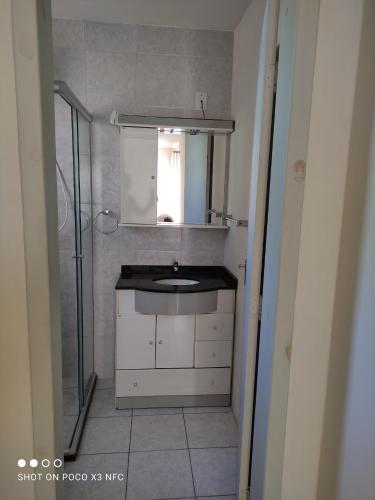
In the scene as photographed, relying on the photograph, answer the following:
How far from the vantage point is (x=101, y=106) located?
260 cm

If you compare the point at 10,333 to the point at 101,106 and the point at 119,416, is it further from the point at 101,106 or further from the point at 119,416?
the point at 101,106

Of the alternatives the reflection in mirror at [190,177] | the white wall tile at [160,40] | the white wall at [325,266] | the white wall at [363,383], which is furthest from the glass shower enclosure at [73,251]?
the white wall at [363,383]

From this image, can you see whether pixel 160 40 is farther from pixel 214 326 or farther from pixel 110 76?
pixel 214 326

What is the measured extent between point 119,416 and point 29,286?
169 centimetres

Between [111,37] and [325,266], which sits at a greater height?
[111,37]

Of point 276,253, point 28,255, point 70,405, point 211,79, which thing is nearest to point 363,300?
point 276,253

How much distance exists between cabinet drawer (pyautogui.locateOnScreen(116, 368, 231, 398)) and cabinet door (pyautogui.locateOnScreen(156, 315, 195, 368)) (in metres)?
0.06

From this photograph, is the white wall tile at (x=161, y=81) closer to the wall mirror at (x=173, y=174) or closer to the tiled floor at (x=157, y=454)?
the wall mirror at (x=173, y=174)

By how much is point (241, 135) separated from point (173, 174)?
0.58 meters

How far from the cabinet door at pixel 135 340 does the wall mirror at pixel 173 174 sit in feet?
2.33

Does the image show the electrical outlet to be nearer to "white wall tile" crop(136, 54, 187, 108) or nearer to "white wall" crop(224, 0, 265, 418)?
"white wall tile" crop(136, 54, 187, 108)

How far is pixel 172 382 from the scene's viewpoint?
250 cm

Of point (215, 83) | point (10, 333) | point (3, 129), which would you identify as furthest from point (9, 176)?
point (215, 83)

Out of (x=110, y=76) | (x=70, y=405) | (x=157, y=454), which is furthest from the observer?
(x=110, y=76)
